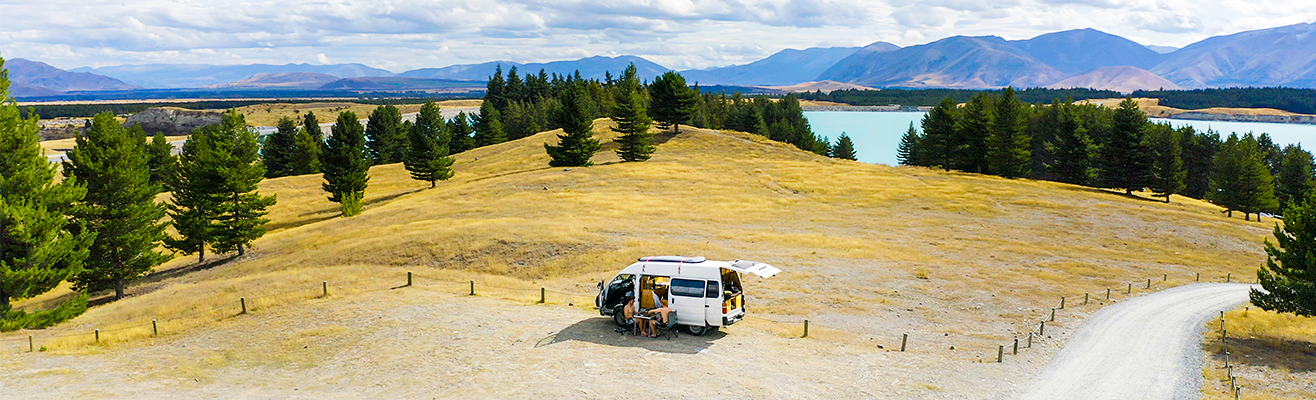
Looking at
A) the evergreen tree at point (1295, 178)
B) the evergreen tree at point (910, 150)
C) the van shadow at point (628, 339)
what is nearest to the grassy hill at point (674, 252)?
the van shadow at point (628, 339)

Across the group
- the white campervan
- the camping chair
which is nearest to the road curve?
the white campervan

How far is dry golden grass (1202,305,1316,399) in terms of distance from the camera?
23656 millimetres

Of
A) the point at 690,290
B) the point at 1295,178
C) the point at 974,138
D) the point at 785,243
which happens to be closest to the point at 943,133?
the point at 974,138

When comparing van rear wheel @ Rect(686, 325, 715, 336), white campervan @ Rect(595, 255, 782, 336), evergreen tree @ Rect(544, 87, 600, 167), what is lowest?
van rear wheel @ Rect(686, 325, 715, 336)

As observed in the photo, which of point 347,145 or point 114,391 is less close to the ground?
point 347,145

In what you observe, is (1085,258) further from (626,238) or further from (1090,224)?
(626,238)

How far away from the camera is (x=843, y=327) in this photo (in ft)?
94.2

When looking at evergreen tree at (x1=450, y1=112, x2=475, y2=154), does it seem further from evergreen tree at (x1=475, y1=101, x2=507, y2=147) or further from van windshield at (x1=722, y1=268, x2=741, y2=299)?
van windshield at (x1=722, y1=268, x2=741, y2=299)

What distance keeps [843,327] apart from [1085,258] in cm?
2721

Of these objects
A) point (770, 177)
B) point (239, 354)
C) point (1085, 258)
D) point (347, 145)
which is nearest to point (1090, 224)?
point (1085, 258)

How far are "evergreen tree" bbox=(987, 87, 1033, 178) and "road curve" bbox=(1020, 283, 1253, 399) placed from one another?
200 ft

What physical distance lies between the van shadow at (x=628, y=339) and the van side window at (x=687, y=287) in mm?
1636

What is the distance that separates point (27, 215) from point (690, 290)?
100 ft

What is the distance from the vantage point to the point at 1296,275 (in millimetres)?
31172
